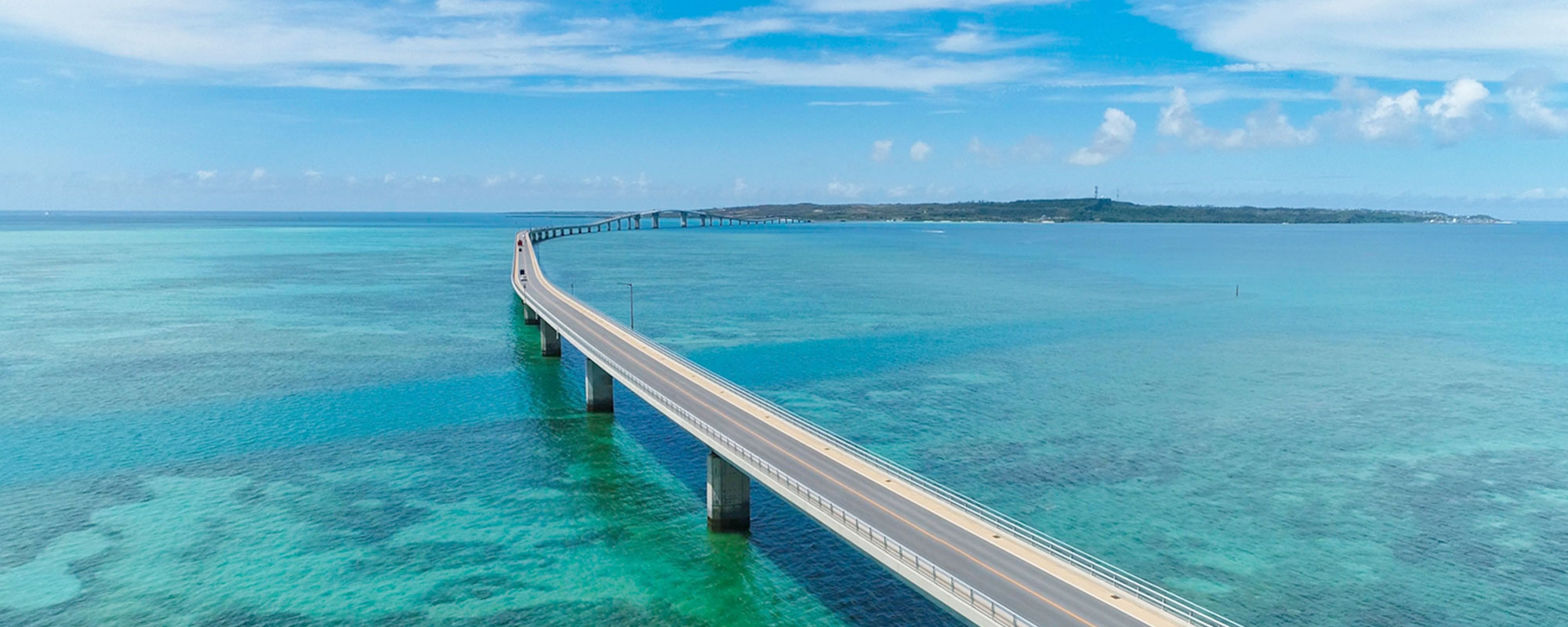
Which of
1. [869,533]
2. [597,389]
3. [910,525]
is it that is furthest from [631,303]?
[869,533]

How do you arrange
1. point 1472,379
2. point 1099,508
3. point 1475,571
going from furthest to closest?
point 1472,379 → point 1099,508 → point 1475,571

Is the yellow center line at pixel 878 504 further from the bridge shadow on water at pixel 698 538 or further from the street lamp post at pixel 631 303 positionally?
the street lamp post at pixel 631 303

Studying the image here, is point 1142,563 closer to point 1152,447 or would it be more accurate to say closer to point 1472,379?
point 1152,447

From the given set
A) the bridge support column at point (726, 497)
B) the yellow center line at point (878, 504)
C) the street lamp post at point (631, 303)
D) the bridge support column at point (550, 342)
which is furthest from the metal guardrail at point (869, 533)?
the street lamp post at point (631, 303)

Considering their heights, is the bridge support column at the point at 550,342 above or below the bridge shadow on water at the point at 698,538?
above

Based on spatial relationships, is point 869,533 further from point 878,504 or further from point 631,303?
point 631,303

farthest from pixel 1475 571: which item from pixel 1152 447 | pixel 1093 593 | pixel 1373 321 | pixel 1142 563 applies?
pixel 1373 321
